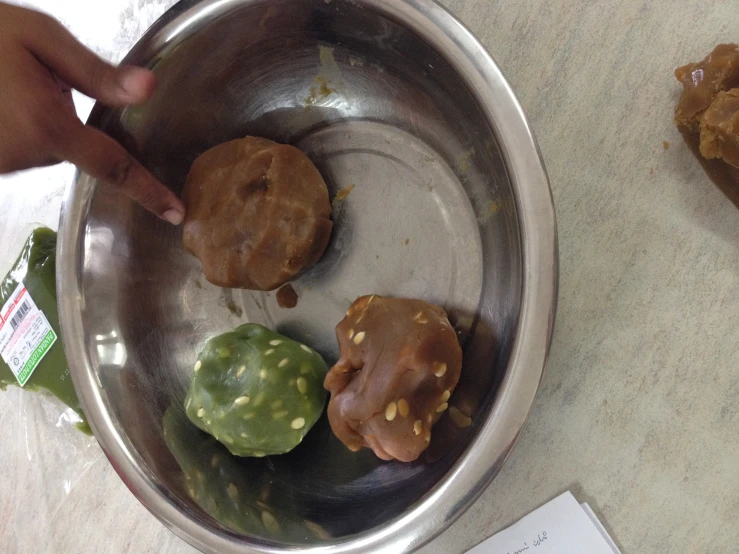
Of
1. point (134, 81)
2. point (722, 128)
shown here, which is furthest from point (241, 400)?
point (722, 128)

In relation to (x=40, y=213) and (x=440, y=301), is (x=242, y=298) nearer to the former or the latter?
(x=440, y=301)

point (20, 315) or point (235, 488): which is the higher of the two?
point (20, 315)

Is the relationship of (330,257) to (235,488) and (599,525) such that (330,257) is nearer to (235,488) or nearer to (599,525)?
(235,488)

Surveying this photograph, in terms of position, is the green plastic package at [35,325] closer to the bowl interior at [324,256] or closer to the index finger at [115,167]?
the bowl interior at [324,256]

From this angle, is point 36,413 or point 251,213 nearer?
point 251,213

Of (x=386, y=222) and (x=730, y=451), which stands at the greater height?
(x=386, y=222)

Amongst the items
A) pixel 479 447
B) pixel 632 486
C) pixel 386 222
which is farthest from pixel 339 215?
pixel 632 486

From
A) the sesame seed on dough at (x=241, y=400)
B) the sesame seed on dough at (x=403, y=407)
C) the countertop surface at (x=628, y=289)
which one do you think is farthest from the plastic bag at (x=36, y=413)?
the countertop surface at (x=628, y=289)
